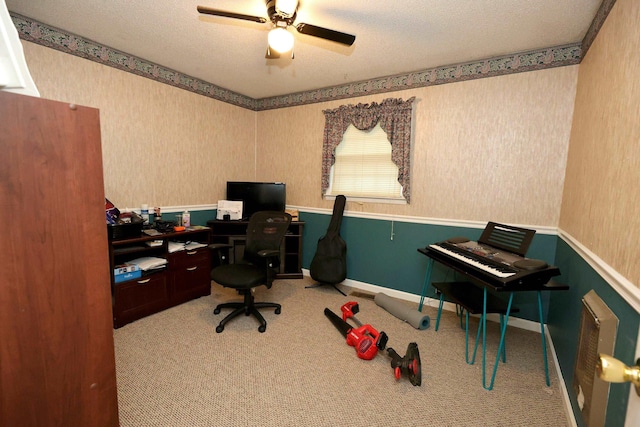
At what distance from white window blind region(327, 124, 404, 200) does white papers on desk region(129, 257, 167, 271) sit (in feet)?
6.71

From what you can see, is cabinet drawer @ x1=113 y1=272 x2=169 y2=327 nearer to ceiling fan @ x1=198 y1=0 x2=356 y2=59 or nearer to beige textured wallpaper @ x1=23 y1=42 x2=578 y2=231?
beige textured wallpaper @ x1=23 y1=42 x2=578 y2=231

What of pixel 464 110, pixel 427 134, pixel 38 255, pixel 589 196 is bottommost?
pixel 38 255

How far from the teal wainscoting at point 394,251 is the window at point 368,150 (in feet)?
1.13

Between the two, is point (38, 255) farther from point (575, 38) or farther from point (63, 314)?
point (575, 38)

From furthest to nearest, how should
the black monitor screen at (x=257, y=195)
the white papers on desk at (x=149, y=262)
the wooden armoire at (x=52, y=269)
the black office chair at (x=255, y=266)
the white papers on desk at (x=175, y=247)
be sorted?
the black monitor screen at (x=257, y=195), the white papers on desk at (x=175, y=247), the white papers on desk at (x=149, y=262), the black office chair at (x=255, y=266), the wooden armoire at (x=52, y=269)

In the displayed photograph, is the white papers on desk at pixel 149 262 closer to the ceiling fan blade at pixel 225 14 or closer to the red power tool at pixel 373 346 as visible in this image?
the red power tool at pixel 373 346

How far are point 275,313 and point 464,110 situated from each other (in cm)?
269

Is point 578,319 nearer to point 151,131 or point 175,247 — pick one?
point 175,247

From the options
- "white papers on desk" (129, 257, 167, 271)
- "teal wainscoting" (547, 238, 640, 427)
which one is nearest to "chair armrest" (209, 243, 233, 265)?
"white papers on desk" (129, 257, 167, 271)

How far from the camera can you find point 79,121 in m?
0.93

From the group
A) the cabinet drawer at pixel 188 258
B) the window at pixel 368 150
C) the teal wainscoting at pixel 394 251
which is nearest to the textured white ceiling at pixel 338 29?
the window at pixel 368 150

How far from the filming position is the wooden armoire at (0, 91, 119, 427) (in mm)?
808

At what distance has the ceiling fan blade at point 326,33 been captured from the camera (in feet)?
5.92

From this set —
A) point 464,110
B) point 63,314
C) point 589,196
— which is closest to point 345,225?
point 464,110
